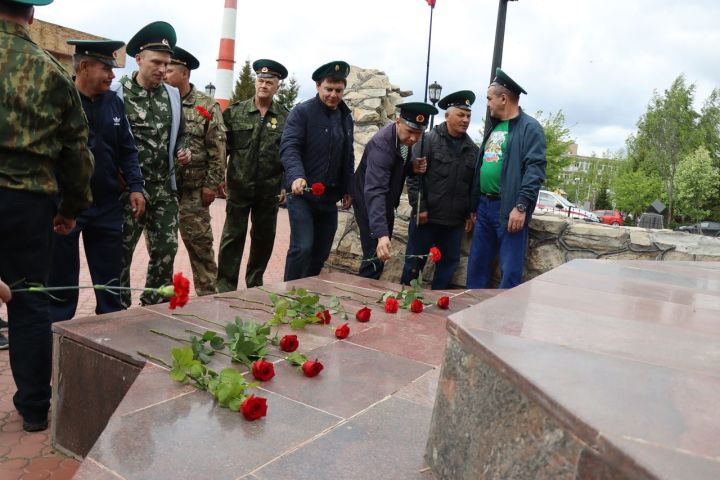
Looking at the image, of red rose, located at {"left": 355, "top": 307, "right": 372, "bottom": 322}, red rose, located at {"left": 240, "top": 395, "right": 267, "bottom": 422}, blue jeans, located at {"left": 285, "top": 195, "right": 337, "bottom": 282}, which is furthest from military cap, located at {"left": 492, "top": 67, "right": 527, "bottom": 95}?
red rose, located at {"left": 240, "top": 395, "right": 267, "bottom": 422}

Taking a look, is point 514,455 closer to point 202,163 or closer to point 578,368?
point 578,368

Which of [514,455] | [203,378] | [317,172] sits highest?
[317,172]

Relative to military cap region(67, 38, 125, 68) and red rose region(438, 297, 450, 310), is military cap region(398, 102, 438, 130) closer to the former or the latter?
red rose region(438, 297, 450, 310)

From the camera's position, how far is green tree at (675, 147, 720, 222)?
113ft

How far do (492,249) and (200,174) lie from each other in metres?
2.34

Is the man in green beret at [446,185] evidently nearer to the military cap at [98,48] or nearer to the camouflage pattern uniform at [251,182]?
the camouflage pattern uniform at [251,182]

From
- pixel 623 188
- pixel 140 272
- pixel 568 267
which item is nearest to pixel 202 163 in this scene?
pixel 140 272

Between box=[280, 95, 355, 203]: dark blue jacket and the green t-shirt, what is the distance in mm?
1025

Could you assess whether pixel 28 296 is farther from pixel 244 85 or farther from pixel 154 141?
pixel 244 85

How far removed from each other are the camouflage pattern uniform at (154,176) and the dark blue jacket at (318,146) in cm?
81

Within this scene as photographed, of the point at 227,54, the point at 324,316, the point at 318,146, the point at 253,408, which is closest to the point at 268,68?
the point at 318,146

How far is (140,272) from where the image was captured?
6.74 meters

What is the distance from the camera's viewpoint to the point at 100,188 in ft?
11.3

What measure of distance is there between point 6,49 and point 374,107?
593 centimetres
